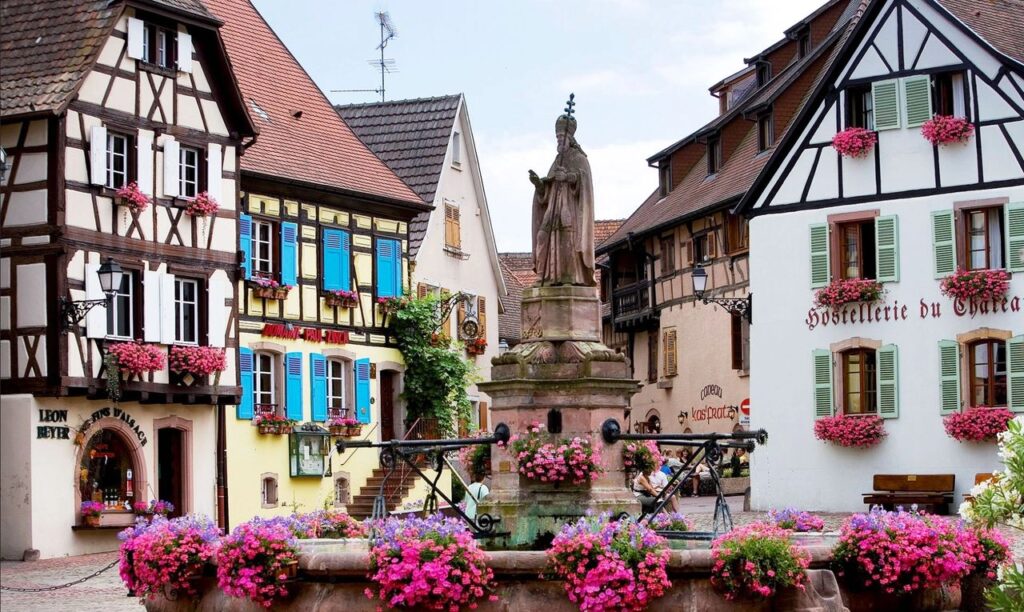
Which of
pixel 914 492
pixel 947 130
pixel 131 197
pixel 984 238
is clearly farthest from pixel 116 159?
pixel 984 238

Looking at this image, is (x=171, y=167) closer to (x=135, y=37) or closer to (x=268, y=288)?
(x=135, y=37)

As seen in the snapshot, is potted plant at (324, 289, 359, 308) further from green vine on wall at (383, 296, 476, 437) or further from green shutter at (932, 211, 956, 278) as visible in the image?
green shutter at (932, 211, 956, 278)

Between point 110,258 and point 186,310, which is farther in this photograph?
point 186,310

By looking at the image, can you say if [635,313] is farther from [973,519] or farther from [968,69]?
[973,519]

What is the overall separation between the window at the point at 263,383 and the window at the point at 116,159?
5.33 meters

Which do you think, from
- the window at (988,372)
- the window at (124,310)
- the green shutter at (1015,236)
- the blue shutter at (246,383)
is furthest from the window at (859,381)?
the window at (124,310)

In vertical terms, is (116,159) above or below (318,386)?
above

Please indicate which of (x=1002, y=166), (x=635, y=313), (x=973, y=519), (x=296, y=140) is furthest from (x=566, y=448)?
(x=635, y=313)

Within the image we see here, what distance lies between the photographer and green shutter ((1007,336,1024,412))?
31.4 m

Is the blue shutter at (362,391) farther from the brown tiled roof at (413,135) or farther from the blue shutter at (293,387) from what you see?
the brown tiled roof at (413,135)

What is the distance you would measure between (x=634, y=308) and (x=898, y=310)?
16.6 meters

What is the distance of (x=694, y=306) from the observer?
44844mm

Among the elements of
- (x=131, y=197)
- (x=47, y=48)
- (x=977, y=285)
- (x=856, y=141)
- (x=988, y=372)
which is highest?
(x=47, y=48)

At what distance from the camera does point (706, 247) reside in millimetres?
43719
